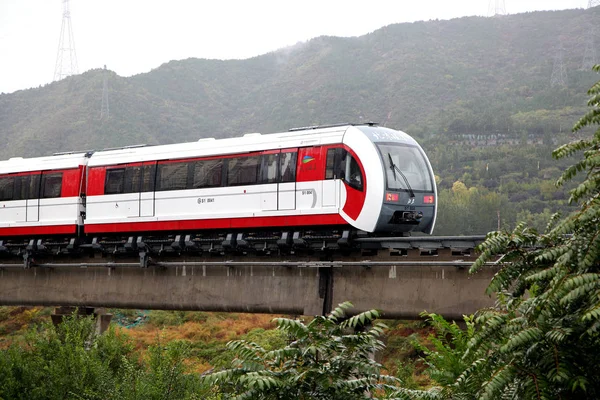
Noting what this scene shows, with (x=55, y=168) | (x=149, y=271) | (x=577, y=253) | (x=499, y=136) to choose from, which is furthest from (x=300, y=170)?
(x=499, y=136)

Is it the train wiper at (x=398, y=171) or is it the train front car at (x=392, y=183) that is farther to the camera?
the train wiper at (x=398, y=171)

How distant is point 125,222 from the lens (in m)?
27.6

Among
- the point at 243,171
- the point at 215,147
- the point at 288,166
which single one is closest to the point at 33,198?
the point at 215,147

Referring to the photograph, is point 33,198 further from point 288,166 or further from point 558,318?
point 558,318

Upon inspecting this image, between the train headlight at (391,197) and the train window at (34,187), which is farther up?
the train headlight at (391,197)

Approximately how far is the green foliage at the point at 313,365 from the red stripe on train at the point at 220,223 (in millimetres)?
11426

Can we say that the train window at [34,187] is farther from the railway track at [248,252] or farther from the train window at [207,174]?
the train window at [207,174]

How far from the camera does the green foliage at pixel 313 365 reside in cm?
984

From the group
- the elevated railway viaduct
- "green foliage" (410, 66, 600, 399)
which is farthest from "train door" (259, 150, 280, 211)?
"green foliage" (410, 66, 600, 399)

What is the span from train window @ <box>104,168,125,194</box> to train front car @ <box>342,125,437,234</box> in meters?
9.37

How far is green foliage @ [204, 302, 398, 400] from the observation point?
387 inches

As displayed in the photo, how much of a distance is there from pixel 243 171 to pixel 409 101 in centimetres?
12890

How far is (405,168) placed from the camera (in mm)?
22688

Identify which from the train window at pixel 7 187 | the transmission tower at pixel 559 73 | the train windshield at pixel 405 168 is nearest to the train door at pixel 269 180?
the train windshield at pixel 405 168
